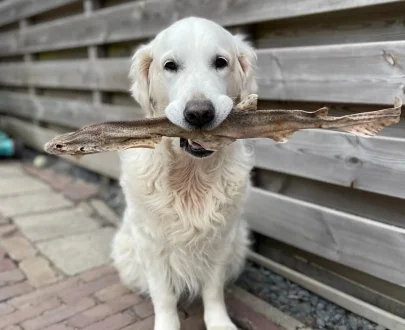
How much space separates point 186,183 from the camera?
1.88 meters

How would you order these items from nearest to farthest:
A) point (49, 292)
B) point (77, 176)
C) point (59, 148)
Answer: point (59, 148) → point (49, 292) → point (77, 176)

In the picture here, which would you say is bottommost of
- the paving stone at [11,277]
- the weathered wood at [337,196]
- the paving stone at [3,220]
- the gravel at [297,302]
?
the gravel at [297,302]

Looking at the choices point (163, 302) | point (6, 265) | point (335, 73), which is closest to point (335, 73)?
point (335, 73)

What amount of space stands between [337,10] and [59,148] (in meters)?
1.44

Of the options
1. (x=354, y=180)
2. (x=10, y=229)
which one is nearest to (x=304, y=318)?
(x=354, y=180)

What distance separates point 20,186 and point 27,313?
7.26 ft

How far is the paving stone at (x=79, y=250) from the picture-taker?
8.57 ft

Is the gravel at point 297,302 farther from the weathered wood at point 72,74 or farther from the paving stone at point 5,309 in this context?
the weathered wood at point 72,74

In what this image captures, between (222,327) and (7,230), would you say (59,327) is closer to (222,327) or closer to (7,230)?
(222,327)

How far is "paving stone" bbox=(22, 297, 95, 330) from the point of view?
201 centimetres

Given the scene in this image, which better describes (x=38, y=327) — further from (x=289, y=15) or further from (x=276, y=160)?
(x=289, y=15)

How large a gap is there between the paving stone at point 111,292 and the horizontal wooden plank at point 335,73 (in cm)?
140

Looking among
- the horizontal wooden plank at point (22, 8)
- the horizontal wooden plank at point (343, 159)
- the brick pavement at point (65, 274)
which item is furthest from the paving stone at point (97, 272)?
the horizontal wooden plank at point (22, 8)

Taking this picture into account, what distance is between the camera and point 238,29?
2.47 m
